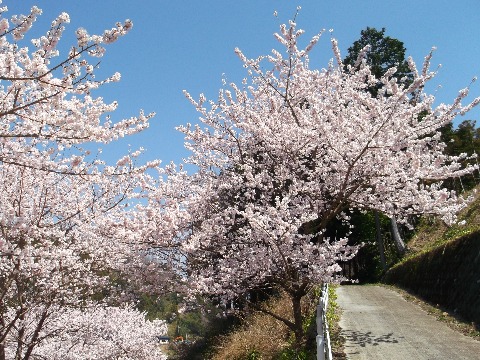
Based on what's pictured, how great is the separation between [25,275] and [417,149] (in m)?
9.34

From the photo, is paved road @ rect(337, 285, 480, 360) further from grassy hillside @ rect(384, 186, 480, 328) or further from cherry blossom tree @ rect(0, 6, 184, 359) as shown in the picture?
cherry blossom tree @ rect(0, 6, 184, 359)

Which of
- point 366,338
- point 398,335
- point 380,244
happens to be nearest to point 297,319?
point 366,338

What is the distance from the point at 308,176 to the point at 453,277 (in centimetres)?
692

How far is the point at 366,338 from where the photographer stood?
9.73m

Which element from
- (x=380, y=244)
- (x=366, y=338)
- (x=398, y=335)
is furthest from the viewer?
(x=380, y=244)

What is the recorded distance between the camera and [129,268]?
1159 centimetres


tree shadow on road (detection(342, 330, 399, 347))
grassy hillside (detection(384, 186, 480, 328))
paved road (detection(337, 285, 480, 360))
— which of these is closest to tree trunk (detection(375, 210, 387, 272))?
grassy hillside (detection(384, 186, 480, 328))

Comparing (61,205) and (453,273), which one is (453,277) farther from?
(61,205)

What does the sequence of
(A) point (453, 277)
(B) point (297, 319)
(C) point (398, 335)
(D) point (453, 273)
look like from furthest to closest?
(D) point (453, 273)
(A) point (453, 277)
(C) point (398, 335)
(B) point (297, 319)

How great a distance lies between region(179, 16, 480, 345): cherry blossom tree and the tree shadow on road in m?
1.30

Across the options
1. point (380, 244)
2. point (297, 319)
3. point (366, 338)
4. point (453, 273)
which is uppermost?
point (380, 244)

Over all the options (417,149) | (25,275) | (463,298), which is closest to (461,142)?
(463,298)

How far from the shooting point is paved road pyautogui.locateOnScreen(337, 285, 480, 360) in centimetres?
841

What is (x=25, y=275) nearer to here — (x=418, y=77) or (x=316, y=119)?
(x=316, y=119)
